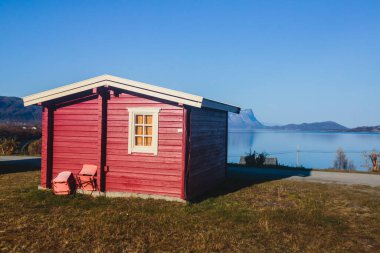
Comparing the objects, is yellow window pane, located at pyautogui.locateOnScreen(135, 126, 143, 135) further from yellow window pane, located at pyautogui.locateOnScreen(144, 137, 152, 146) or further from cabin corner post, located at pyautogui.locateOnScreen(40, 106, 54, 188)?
cabin corner post, located at pyautogui.locateOnScreen(40, 106, 54, 188)

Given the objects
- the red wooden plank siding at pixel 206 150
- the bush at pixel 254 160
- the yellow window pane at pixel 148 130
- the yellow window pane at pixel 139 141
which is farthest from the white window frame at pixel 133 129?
the bush at pixel 254 160

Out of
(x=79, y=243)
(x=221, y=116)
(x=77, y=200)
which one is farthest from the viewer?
(x=221, y=116)

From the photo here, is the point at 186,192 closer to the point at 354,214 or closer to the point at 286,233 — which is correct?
the point at 286,233

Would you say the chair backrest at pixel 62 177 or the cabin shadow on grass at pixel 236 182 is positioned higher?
the chair backrest at pixel 62 177

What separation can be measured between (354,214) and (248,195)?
11.0 ft

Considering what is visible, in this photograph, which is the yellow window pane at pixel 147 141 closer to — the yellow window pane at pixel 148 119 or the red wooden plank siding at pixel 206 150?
the yellow window pane at pixel 148 119

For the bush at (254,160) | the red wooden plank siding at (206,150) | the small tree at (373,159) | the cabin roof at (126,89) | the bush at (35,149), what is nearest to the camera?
the cabin roof at (126,89)

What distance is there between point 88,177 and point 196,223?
14.8ft

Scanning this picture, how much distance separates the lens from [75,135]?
11.2 metres

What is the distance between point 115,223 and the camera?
25.7 feet

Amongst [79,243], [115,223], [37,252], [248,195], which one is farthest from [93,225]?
[248,195]

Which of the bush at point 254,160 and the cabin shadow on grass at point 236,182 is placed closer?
the cabin shadow on grass at point 236,182

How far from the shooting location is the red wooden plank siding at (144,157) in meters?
10.1

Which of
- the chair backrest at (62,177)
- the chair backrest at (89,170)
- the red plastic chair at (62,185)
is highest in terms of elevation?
the chair backrest at (89,170)
